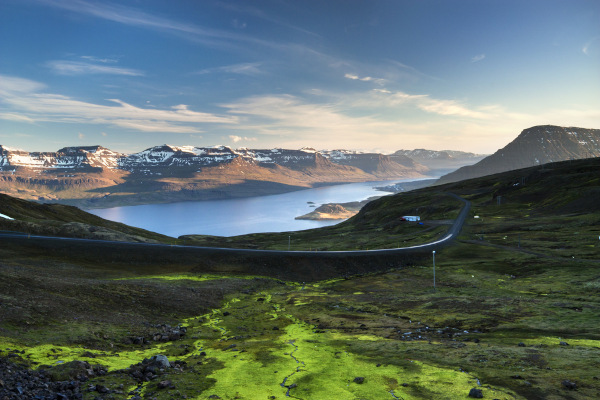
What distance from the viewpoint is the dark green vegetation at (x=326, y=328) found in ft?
61.9

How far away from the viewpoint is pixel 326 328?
3422 centimetres

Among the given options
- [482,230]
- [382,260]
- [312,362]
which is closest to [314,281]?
[382,260]

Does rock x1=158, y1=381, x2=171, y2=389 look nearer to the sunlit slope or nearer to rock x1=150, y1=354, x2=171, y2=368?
rock x1=150, y1=354, x2=171, y2=368

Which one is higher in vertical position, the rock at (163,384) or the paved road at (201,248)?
the rock at (163,384)

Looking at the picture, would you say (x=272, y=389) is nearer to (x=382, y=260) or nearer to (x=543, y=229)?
(x=382, y=260)

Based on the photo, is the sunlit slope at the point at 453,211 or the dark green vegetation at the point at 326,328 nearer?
the dark green vegetation at the point at 326,328

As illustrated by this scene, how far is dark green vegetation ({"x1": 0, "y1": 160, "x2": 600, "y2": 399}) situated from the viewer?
18870 millimetres

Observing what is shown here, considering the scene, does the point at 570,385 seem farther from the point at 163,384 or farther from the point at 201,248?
the point at 201,248

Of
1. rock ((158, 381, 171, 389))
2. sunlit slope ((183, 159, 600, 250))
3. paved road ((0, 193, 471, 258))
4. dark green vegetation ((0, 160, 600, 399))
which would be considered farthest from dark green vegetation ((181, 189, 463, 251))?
rock ((158, 381, 171, 389))

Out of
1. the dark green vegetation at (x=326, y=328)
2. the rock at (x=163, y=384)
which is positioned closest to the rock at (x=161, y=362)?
the dark green vegetation at (x=326, y=328)

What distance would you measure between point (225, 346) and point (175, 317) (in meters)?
13.3

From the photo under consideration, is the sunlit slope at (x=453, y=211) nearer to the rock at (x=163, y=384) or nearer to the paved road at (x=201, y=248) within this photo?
the paved road at (x=201, y=248)

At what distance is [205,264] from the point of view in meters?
73.1

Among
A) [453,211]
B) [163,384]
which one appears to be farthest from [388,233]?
[163,384]
